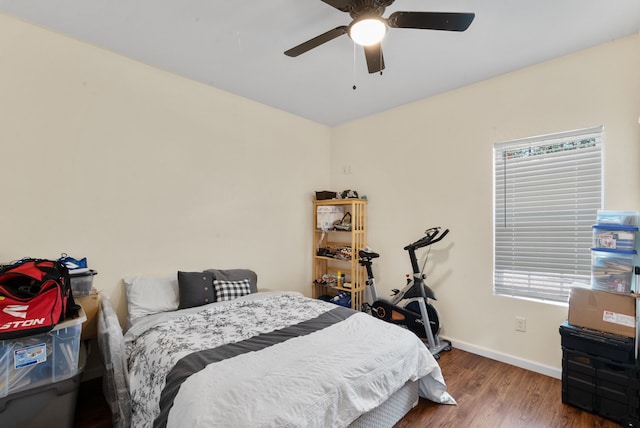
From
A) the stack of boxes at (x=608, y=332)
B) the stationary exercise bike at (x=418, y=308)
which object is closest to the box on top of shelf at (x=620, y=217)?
the stack of boxes at (x=608, y=332)

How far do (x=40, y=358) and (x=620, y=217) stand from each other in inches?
146

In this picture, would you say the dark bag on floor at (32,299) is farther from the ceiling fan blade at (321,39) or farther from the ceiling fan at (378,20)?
the ceiling fan at (378,20)

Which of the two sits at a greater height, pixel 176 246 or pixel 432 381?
pixel 176 246

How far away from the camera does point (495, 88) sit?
290 centimetres

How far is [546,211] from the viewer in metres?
2.68

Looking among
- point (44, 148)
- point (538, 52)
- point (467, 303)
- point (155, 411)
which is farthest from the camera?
point (467, 303)

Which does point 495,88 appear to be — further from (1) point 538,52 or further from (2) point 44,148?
(2) point 44,148

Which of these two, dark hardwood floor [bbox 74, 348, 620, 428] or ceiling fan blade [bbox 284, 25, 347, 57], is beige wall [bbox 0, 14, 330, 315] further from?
ceiling fan blade [bbox 284, 25, 347, 57]

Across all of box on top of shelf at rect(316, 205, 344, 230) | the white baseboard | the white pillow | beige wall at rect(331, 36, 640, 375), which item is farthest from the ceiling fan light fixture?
the white baseboard

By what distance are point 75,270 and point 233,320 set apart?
116cm

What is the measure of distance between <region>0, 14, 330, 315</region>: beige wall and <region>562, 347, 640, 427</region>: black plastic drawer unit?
2.85 metres

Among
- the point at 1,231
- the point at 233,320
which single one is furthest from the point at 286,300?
the point at 1,231

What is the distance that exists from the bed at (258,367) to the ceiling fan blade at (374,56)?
1.84 metres

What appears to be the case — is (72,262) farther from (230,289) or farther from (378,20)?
(378,20)
